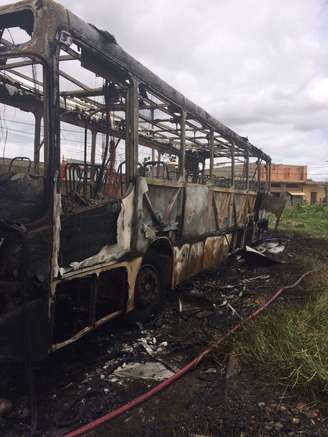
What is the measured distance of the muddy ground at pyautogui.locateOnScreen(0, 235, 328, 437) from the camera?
8.03 ft

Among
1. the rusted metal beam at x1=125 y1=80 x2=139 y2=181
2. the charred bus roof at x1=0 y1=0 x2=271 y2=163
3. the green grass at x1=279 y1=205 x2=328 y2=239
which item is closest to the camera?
the charred bus roof at x1=0 y1=0 x2=271 y2=163

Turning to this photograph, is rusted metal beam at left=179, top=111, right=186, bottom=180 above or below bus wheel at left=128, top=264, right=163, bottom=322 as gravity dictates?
above

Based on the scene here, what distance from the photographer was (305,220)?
826 inches

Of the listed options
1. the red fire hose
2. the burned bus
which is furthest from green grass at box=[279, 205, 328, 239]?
the red fire hose

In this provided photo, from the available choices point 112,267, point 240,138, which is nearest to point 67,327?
point 112,267

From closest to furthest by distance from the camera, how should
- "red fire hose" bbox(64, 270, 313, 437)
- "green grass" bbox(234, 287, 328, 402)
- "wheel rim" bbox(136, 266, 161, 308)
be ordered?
"red fire hose" bbox(64, 270, 313, 437) < "green grass" bbox(234, 287, 328, 402) < "wheel rim" bbox(136, 266, 161, 308)

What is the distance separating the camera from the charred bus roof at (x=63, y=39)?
2588mm

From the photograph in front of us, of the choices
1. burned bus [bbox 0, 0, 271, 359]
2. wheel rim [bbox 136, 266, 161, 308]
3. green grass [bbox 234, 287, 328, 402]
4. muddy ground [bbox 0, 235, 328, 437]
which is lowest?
muddy ground [bbox 0, 235, 328, 437]

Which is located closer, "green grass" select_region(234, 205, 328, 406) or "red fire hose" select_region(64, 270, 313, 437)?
"red fire hose" select_region(64, 270, 313, 437)

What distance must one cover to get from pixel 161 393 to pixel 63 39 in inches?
116

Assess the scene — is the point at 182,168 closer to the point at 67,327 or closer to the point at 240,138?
the point at 67,327

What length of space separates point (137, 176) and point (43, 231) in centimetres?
145

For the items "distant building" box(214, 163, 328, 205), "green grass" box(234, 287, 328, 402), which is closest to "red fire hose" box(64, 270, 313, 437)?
"green grass" box(234, 287, 328, 402)

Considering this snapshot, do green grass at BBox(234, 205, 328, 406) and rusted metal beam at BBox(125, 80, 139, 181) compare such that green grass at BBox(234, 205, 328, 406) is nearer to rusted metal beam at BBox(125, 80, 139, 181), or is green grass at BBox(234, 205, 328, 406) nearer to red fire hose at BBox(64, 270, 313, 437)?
red fire hose at BBox(64, 270, 313, 437)
